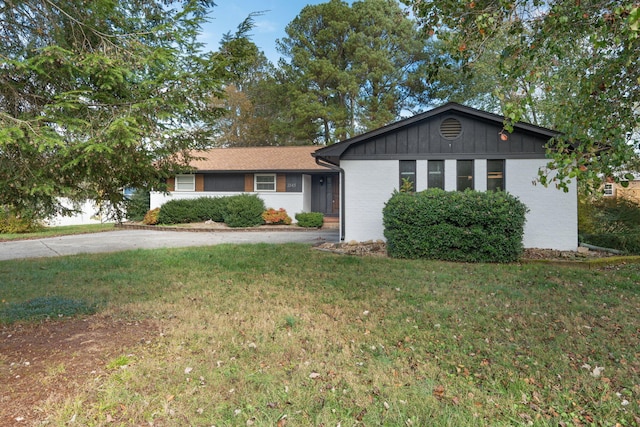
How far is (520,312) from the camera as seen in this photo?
15.3ft

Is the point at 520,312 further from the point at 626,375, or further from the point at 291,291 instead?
the point at 291,291

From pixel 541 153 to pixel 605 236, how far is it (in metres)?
3.21

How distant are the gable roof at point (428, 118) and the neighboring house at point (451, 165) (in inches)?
0.9

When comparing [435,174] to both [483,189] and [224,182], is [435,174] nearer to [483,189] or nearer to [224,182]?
[483,189]

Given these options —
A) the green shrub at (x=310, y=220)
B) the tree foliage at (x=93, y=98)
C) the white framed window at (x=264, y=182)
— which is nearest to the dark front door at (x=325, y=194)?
the white framed window at (x=264, y=182)

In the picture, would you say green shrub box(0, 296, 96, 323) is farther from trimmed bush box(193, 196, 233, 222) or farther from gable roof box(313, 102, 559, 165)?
trimmed bush box(193, 196, 233, 222)

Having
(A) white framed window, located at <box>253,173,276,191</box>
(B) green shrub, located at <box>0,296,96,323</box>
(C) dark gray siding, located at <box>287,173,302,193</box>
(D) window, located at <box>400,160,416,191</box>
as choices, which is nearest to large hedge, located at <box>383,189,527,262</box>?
(D) window, located at <box>400,160,416,191</box>

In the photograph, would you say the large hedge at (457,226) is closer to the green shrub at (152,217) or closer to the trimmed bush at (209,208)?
the trimmed bush at (209,208)

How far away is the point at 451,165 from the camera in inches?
398

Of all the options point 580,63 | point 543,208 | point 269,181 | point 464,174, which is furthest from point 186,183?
point 580,63

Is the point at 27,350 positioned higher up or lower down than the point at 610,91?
lower down

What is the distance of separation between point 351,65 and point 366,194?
49.3 ft

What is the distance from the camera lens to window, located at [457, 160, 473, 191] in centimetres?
1009

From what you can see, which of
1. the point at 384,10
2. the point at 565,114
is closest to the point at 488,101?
the point at 384,10
